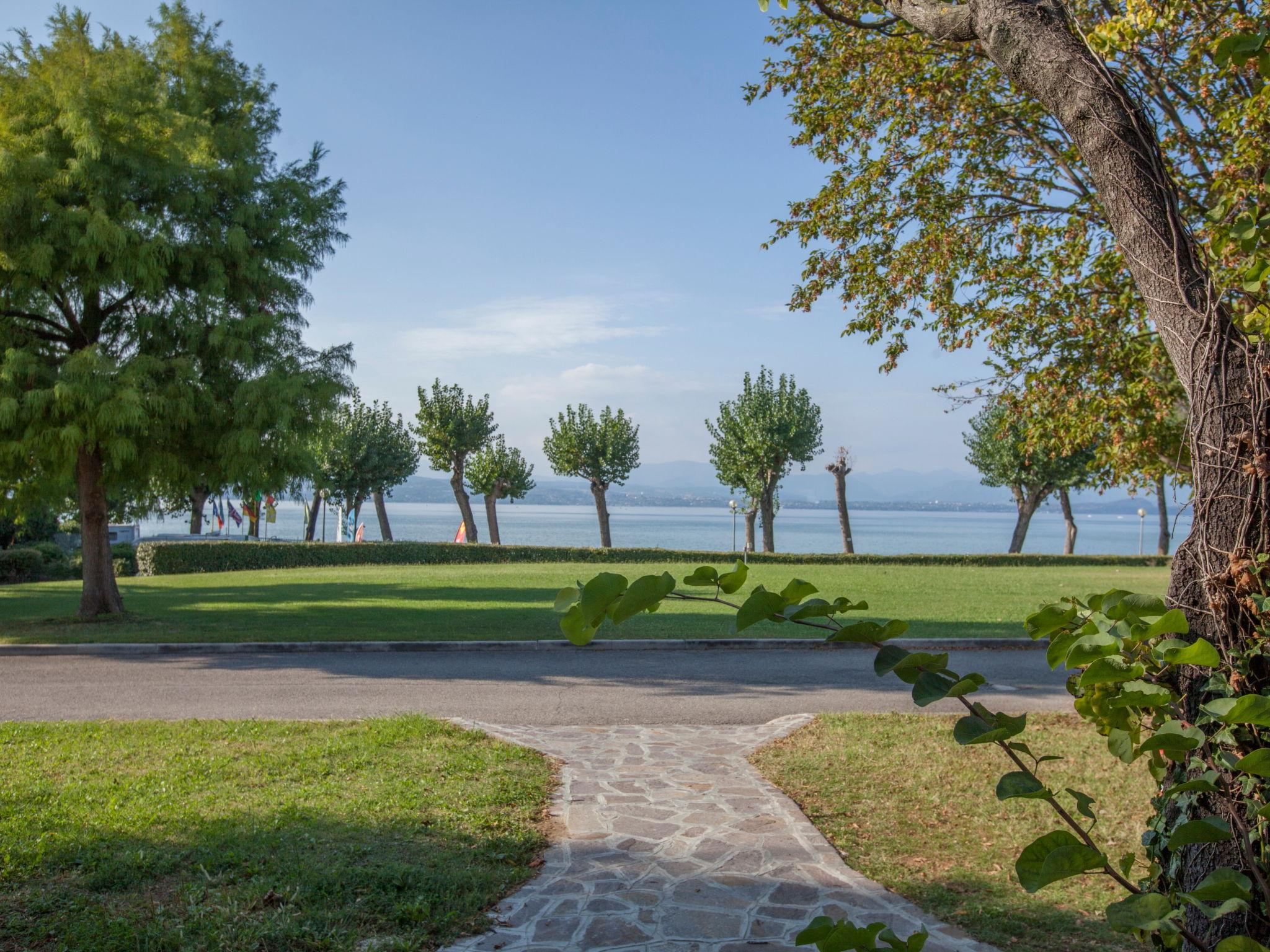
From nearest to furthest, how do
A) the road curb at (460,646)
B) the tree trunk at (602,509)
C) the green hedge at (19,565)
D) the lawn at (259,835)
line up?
1. the lawn at (259,835)
2. the road curb at (460,646)
3. the green hedge at (19,565)
4. the tree trunk at (602,509)

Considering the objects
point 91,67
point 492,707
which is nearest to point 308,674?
point 492,707

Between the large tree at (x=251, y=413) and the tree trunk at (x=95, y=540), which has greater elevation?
the large tree at (x=251, y=413)

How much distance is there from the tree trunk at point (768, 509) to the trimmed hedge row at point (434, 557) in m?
12.5

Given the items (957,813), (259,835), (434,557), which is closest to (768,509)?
(434,557)

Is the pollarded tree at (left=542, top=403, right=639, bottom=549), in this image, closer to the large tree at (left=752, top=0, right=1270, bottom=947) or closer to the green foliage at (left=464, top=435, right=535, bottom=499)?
the green foliage at (left=464, top=435, right=535, bottom=499)

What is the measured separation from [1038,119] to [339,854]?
929 cm

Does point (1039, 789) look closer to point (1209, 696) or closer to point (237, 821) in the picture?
point (1209, 696)

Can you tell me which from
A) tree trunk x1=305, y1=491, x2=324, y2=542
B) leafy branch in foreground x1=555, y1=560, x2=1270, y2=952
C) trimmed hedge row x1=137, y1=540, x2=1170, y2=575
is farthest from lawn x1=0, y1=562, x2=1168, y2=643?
tree trunk x1=305, y1=491, x2=324, y2=542

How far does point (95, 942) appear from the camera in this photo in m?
3.76

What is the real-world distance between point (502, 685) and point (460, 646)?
9.58 feet

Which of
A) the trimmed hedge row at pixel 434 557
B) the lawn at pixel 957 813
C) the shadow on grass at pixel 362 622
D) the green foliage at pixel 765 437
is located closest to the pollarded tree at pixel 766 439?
the green foliage at pixel 765 437

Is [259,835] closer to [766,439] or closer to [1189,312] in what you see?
[1189,312]

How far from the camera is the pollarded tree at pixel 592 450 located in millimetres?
58250

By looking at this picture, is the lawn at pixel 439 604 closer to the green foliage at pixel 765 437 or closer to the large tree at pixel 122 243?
the large tree at pixel 122 243
